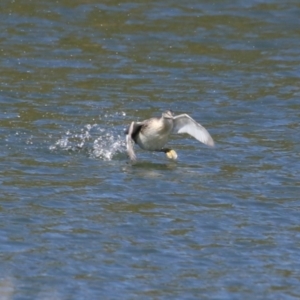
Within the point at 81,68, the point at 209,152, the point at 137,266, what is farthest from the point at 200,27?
the point at 137,266

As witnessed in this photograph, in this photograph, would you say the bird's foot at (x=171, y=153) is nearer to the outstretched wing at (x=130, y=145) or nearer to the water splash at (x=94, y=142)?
the outstretched wing at (x=130, y=145)

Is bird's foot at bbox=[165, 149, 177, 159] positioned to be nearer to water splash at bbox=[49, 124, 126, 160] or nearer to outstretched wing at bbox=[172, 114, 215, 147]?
outstretched wing at bbox=[172, 114, 215, 147]

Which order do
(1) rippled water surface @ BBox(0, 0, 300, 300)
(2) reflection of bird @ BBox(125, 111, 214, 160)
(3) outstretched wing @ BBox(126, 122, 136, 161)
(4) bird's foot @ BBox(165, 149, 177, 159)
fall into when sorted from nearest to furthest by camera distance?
(1) rippled water surface @ BBox(0, 0, 300, 300) → (3) outstretched wing @ BBox(126, 122, 136, 161) → (2) reflection of bird @ BBox(125, 111, 214, 160) → (4) bird's foot @ BBox(165, 149, 177, 159)

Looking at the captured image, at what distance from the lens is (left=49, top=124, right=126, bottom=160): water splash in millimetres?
14023

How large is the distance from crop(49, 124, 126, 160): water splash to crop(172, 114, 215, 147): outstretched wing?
3.31 ft

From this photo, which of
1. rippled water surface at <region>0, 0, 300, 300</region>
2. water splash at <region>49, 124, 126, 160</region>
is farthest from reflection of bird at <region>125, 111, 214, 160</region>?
water splash at <region>49, 124, 126, 160</region>

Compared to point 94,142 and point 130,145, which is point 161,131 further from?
point 94,142

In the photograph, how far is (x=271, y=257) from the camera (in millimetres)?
9922

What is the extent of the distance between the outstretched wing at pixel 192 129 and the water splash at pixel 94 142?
1009mm

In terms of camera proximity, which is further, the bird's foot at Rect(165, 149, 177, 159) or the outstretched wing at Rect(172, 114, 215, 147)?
the bird's foot at Rect(165, 149, 177, 159)

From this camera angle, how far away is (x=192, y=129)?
13391 millimetres

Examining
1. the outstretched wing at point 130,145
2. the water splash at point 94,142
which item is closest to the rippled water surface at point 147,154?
the water splash at point 94,142

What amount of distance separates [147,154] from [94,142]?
2.71 feet

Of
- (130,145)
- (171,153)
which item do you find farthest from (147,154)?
(130,145)
